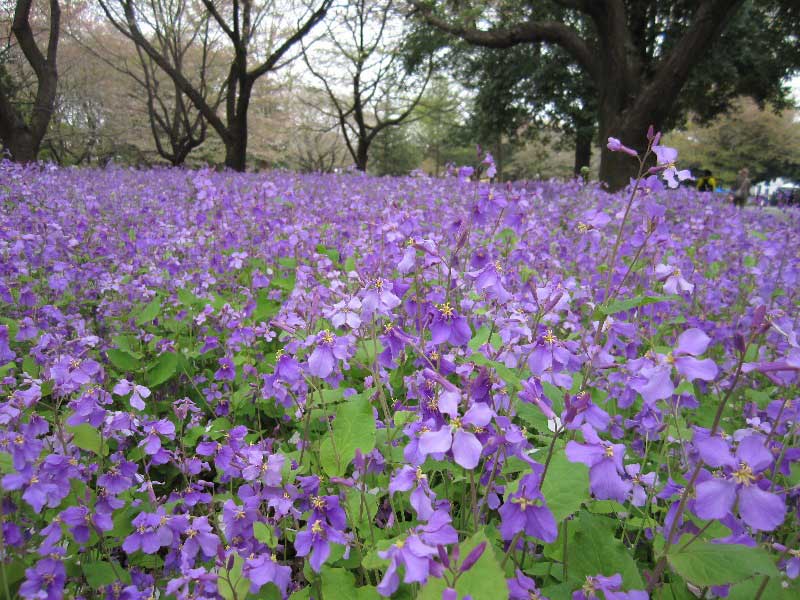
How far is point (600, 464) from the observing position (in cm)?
108

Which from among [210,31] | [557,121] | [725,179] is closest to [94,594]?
[557,121]

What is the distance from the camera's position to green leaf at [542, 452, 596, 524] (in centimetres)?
126

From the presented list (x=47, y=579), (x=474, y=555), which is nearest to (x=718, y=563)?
(x=474, y=555)

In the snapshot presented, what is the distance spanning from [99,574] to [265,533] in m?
0.62

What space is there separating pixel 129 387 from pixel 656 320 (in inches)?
106

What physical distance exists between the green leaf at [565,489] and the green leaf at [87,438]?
1366 mm

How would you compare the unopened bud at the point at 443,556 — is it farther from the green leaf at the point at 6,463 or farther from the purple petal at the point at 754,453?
the green leaf at the point at 6,463

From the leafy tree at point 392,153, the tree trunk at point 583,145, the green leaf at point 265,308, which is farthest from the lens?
the leafy tree at point 392,153

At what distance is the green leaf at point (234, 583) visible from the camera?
1.22 metres

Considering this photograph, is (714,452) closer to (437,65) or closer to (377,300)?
(377,300)

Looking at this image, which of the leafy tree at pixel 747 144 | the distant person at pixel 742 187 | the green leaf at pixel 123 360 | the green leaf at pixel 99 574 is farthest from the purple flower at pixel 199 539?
the leafy tree at pixel 747 144

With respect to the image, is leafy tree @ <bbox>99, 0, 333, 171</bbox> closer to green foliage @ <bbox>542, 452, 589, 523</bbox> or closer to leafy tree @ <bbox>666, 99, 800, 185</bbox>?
green foliage @ <bbox>542, 452, 589, 523</bbox>

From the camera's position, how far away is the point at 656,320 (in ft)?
9.64

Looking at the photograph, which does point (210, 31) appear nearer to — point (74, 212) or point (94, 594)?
point (74, 212)
